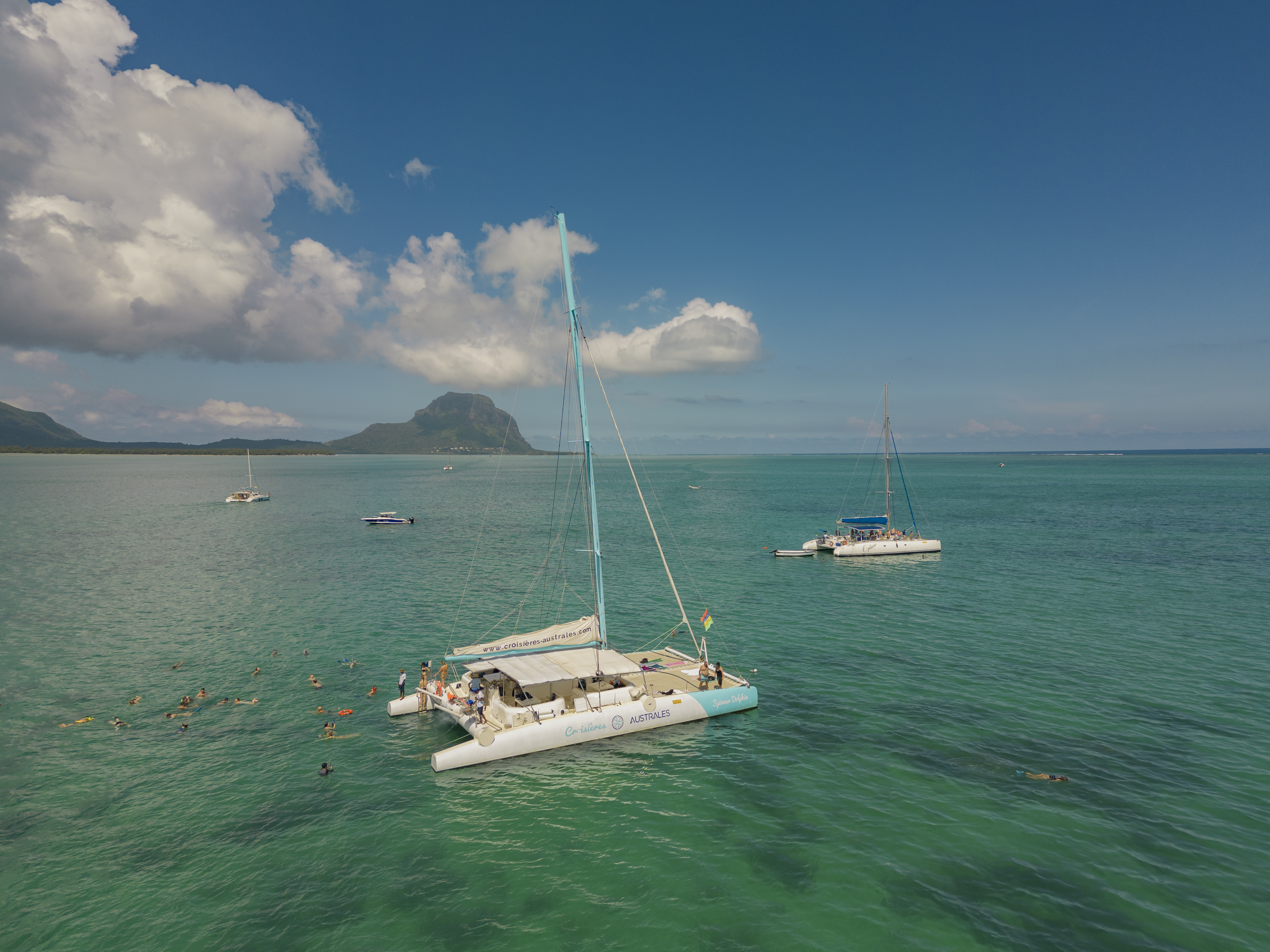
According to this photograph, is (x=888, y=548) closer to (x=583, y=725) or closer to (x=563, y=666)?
(x=563, y=666)

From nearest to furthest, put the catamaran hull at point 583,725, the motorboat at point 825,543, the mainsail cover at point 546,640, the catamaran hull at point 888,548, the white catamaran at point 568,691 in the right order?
the catamaran hull at point 583,725
the white catamaran at point 568,691
the mainsail cover at point 546,640
the catamaran hull at point 888,548
the motorboat at point 825,543

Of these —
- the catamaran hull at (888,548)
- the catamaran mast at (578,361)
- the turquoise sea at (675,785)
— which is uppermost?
the catamaran mast at (578,361)

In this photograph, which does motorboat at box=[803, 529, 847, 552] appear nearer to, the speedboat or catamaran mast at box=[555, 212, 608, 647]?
catamaran mast at box=[555, 212, 608, 647]

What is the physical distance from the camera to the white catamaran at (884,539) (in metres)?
73.9

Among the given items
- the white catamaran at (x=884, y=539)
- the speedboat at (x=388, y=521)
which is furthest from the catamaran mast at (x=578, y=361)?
the speedboat at (x=388, y=521)

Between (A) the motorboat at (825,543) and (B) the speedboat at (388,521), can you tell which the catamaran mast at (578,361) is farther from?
(B) the speedboat at (388,521)

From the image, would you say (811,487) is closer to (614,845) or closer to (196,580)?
(196,580)

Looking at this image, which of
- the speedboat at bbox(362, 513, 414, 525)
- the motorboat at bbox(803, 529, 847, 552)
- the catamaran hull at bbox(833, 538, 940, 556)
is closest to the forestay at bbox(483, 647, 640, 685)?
the catamaran hull at bbox(833, 538, 940, 556)

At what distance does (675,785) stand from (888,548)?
190 feet

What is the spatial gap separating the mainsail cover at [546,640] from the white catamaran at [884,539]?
158 ft

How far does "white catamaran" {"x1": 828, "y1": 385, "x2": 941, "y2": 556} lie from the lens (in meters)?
73.9

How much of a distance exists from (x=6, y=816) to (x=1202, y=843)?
41513 millimetres

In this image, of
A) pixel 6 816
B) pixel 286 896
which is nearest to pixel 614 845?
pixel 286 896

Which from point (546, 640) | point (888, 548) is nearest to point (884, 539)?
point (888, 548)
